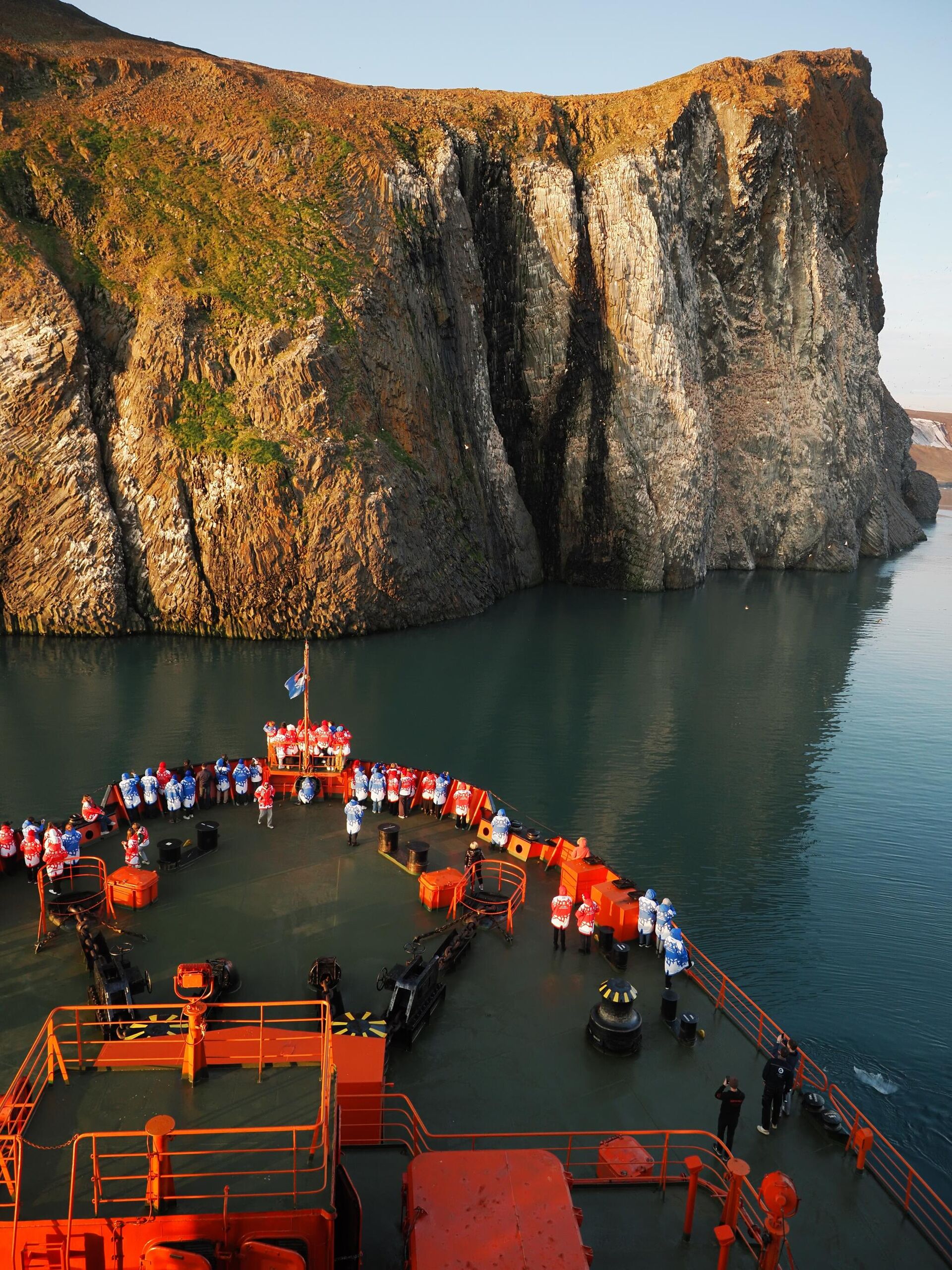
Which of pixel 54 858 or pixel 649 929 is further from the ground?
pixel 54 858

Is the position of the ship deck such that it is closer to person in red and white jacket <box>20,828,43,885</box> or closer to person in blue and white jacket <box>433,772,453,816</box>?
person in red and white jacket <box>20,828,43,885</box>

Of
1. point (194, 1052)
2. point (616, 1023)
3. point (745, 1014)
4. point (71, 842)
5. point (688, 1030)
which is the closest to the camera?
point (194, 1052)

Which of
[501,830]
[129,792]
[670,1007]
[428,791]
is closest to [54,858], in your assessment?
[129,792]

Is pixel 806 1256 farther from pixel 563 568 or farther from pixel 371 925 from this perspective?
pixel 563 568

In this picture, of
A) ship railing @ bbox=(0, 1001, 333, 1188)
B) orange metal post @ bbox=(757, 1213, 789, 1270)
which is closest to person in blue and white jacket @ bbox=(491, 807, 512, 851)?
ship railing @ bbox=(0, 1001, 333, 1188)

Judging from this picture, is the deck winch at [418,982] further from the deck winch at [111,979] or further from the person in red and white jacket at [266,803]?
the person in red and white jacket at [266,803]

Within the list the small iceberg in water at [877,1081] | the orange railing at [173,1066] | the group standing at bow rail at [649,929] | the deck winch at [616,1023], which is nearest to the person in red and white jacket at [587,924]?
the group standing at bow rail at [649,929]

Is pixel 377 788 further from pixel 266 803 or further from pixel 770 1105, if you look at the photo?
pixel 770 1105
